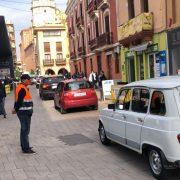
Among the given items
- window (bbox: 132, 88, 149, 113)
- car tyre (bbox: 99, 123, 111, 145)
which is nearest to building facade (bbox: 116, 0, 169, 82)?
car tyre (bbox: 99, 123, 111, 145)

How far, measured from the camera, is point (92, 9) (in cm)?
3809

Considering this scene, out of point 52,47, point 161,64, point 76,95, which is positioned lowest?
point 76,95

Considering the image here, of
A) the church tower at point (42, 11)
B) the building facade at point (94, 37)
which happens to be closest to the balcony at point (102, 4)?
the building facade at point (94, 37)

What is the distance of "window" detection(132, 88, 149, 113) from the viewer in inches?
288

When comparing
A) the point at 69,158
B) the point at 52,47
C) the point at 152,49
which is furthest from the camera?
the point at 52,47

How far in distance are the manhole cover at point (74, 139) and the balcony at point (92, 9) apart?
26.6 m

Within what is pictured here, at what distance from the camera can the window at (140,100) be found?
7305 millimetres

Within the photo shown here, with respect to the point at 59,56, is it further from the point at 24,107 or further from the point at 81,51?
the point at 24,107

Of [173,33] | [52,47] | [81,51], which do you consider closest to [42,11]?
[52,47]

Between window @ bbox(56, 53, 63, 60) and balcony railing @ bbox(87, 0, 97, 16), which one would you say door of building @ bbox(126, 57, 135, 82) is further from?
window @ bbox(56, 53, 63, 60)

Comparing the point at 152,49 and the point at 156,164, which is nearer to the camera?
the point at 156,164

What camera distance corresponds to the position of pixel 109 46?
109ft

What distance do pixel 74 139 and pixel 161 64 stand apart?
1228 cm

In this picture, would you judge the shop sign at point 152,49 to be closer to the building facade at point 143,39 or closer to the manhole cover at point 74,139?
the building facade at point 143,39
